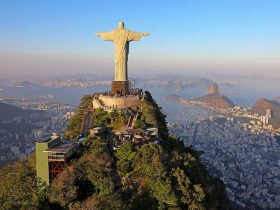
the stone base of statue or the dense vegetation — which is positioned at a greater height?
the stone base of statue

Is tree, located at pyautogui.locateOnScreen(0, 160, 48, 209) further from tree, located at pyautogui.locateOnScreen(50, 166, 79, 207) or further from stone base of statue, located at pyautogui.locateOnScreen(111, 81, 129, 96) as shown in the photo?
stone base of statue, located at pyautogui.locateOnScreen(111, 81, 129, 96)

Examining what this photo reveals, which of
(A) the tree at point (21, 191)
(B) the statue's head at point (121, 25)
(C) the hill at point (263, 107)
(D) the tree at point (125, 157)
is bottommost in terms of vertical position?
(C) the hill at point (263, 107)

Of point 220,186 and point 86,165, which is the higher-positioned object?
point 86,165

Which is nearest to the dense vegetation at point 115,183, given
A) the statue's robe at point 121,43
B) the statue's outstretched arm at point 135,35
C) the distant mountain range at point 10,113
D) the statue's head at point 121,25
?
the statue's robe at point 121,43

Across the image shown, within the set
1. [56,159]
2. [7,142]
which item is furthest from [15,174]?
[7,142]

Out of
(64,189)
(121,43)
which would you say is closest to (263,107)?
(121,43)

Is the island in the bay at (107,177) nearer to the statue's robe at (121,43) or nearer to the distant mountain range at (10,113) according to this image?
the statue's robe at (121,43)

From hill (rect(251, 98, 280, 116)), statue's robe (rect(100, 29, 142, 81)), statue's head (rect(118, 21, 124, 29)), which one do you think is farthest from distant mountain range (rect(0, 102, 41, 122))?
statue's head (rect(118, 21, 124, 29))

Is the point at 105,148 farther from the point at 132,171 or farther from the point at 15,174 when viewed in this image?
the point at 15,174
